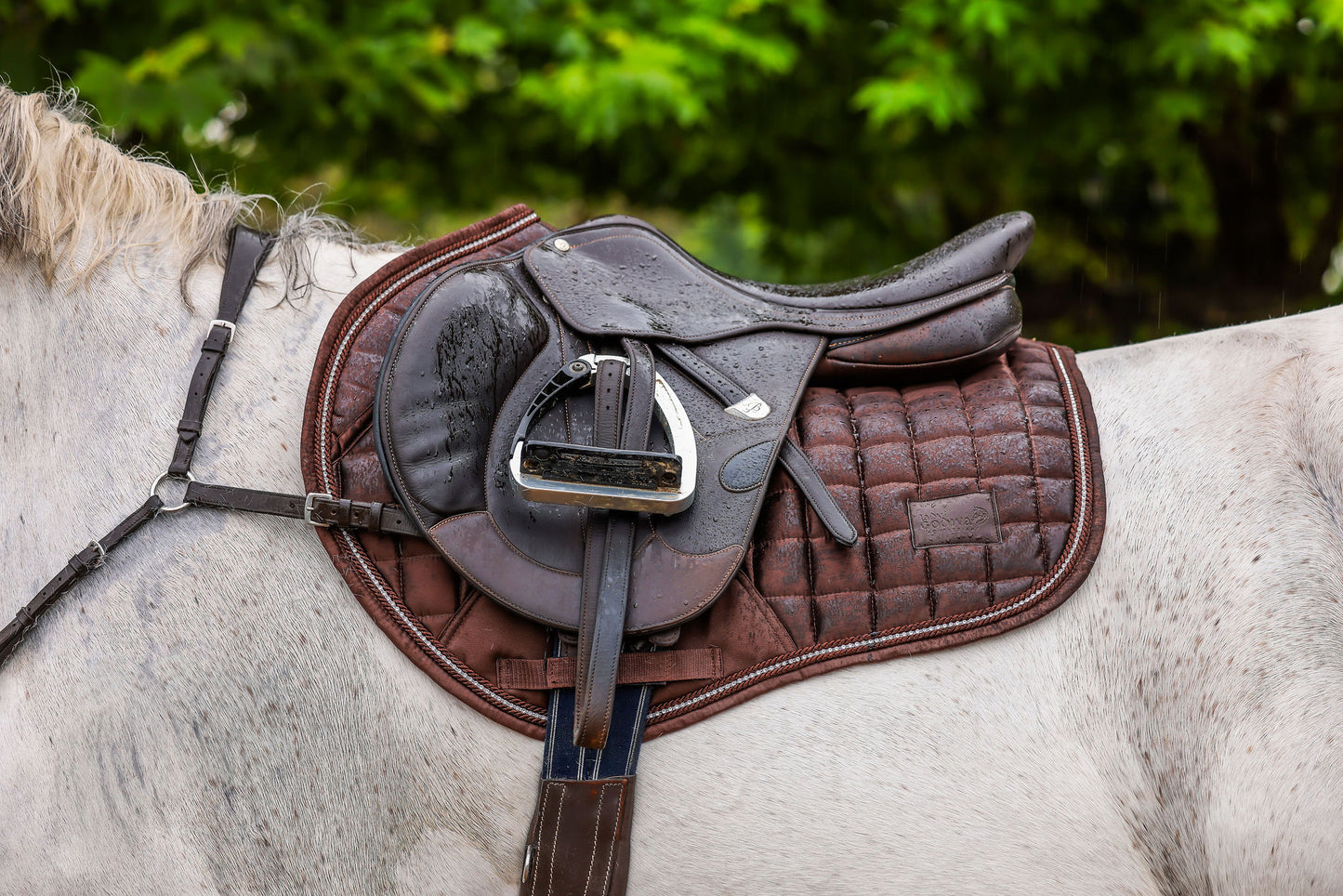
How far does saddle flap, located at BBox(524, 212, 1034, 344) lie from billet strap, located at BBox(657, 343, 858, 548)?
0.11ft

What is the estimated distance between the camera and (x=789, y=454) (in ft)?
4.61

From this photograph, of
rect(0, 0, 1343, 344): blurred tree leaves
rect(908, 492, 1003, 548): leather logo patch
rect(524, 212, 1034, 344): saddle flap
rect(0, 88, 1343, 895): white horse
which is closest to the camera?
rect(0, 88, 1343, 895): white horse

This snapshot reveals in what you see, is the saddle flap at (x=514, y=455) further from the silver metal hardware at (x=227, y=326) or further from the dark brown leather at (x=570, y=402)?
the silver metal hardware at (x=227, y=326)

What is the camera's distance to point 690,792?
4.24ft

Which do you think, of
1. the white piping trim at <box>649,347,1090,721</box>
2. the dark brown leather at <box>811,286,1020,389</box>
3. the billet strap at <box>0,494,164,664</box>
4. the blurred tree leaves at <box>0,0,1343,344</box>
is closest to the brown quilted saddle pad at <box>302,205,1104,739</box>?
the white piping trim at <box>649,347,1090,721</box>

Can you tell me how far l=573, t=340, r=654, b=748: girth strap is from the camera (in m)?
1.28

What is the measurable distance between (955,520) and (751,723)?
1.39 feet

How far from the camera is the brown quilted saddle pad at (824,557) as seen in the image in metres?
1.33

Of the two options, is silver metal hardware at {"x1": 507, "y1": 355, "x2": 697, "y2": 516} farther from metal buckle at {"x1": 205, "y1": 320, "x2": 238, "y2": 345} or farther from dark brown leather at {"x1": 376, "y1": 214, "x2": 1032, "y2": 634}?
metal buckle at {"x1": 205, "y1": 320, "x2": 238, "y2": 345}

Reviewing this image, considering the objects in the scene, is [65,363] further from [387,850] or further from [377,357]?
[387,850]

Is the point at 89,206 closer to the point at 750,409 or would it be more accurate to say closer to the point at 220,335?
the point at 220,335

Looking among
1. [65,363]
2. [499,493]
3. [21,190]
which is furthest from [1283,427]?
[21,190]

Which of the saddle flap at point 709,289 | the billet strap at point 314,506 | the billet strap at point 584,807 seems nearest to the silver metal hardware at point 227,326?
the billet strap at point 314,506

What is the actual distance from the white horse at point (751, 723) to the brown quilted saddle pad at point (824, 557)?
0.04m
